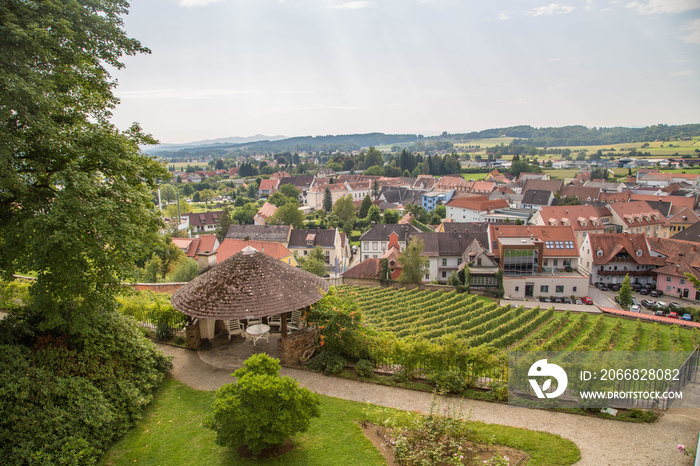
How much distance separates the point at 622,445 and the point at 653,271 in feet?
177

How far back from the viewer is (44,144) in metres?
10.2

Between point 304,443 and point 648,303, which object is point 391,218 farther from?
point 304,443

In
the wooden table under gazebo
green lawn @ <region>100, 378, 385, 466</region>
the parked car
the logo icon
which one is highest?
the wooden table under gazebo

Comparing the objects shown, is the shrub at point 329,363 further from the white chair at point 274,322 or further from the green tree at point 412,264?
the green tree at point 412,264

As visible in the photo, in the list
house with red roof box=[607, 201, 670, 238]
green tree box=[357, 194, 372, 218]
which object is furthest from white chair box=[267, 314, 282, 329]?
green tree box=[357, 194, 372, 218]

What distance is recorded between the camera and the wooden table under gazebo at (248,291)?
13.0 metres

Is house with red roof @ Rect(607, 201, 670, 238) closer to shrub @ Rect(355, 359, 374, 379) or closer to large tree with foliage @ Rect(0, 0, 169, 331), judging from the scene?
shrub @ Rect(355, 359, 374, 379)

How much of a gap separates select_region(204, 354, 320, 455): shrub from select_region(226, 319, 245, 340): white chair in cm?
648

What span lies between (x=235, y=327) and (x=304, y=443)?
696 cm

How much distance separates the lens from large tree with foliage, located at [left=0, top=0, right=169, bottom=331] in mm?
9466

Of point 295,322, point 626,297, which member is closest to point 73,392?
point 295,322

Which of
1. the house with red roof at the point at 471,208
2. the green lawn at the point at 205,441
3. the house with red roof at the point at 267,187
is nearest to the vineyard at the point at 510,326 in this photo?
the green lawn at the point at 205,441

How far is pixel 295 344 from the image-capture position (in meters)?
13.9

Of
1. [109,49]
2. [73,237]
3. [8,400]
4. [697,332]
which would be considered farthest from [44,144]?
[697,332]
